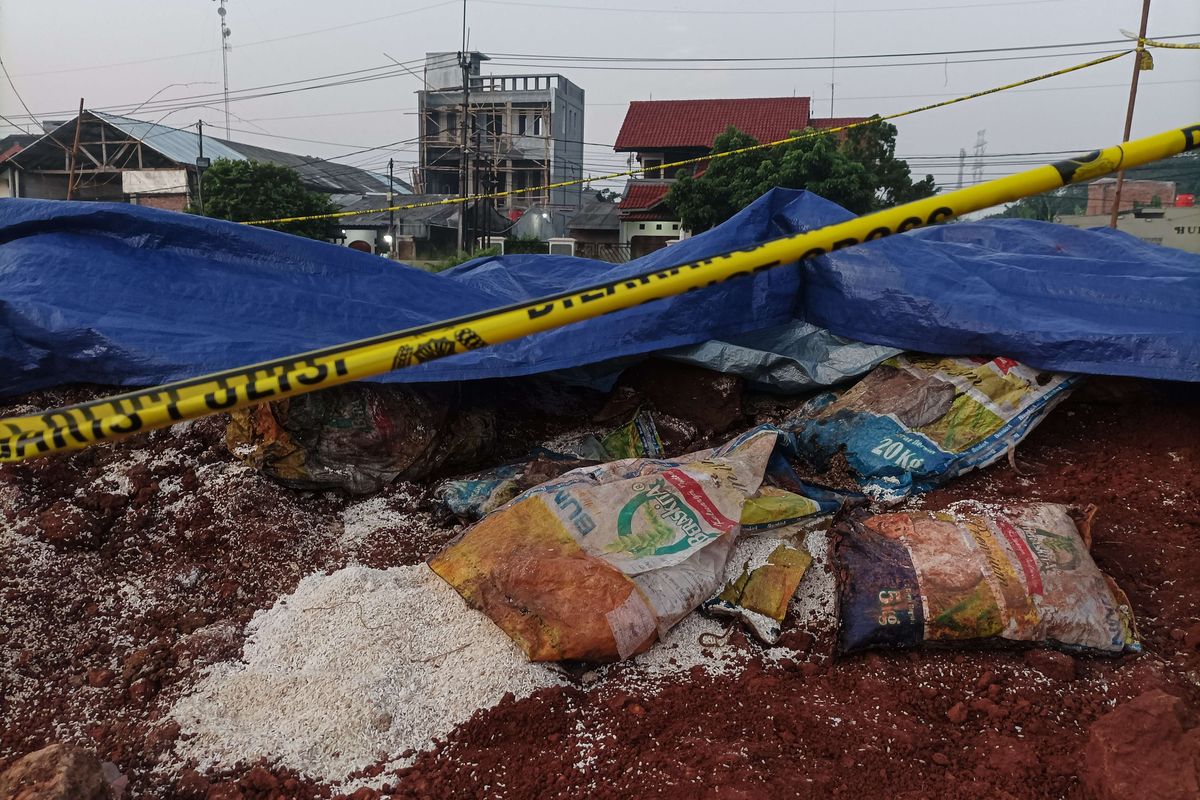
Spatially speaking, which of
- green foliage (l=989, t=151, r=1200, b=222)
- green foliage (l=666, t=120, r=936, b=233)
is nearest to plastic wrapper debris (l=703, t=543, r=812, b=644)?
green foliage (l=666, t=120, r=936, b=233)

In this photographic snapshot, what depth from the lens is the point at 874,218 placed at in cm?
162

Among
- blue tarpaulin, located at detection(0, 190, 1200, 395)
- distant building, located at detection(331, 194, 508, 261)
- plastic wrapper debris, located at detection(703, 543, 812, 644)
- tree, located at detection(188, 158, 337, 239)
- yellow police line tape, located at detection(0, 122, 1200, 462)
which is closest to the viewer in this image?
yellow police line tape, located at detection(0, 122, 1200, 462)

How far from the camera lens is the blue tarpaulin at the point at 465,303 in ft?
8.95

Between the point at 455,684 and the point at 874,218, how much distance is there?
154 centimetres

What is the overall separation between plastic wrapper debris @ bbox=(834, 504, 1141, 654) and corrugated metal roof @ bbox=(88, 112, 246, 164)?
25428mm

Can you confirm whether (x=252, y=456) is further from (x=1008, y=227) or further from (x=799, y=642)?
(x=1008, y=227)

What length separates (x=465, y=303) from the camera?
135 inches

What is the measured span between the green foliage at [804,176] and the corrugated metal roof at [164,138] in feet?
47.3

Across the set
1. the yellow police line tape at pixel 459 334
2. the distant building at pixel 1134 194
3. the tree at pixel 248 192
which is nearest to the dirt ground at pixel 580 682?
the yellow police line tape at pixel 459 334

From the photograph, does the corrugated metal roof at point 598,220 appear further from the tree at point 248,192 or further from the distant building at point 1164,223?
the distant building at point 1164,223

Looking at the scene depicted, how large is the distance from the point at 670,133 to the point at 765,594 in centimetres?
2562

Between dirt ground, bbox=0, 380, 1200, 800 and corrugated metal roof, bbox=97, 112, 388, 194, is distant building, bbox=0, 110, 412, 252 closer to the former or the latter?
corrugated metal roof, bbox=97, 112, 388, 194

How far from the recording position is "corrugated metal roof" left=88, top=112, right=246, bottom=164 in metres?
23.0

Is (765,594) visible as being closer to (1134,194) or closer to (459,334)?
(459,334)
